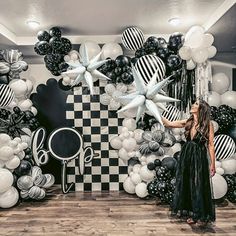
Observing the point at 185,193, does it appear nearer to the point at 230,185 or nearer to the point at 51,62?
the point at 230,185

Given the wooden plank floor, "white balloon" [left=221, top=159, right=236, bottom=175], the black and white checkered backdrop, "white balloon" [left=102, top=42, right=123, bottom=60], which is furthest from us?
the black and white checkered backdrop

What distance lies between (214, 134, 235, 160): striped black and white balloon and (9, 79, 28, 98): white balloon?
106 inches

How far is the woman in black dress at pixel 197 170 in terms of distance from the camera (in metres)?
3.31

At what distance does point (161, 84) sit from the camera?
308cm

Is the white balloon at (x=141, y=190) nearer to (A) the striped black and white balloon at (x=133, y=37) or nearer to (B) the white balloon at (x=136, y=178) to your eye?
(B) the white balloon at (x=136, y=178)

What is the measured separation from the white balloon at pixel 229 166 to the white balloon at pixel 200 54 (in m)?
1.34

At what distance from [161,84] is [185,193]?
1.22 meters

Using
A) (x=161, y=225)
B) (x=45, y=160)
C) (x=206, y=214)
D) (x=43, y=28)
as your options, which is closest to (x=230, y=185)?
(x=206, y=214)

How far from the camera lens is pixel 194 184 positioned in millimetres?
3350

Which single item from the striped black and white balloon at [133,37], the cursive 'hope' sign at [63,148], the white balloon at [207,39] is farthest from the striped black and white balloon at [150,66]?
the cursive 'hope' sign at [63,148]

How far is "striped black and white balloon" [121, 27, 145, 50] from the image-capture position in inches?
164

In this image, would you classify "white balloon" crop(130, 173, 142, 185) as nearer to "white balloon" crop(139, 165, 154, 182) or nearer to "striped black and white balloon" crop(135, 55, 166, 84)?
"white balloon" crop(139, 165, 154, 182)

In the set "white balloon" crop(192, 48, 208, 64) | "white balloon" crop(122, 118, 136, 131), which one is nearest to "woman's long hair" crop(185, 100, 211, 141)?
"white balloon" crop(192, 48, 208, 64)

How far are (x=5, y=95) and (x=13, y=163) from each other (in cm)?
87
